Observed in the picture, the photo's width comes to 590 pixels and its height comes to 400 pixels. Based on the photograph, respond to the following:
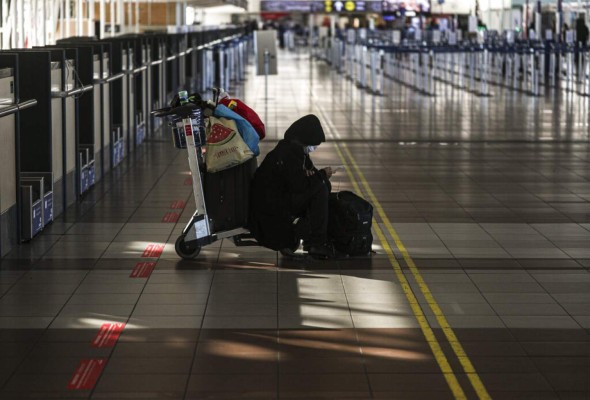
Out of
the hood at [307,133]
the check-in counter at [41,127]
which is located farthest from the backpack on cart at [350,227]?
the check-in counter at [41,127]

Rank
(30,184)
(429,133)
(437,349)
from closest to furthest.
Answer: (437,349) → (30,184) → (429,133)

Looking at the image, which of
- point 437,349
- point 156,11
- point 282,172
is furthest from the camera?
point 156,11

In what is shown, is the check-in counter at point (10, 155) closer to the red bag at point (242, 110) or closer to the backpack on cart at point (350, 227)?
the red bag at point (242, 110)

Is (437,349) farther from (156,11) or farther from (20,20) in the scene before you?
(156,11)

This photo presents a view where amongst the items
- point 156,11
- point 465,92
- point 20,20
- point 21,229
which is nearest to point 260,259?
point 21,229

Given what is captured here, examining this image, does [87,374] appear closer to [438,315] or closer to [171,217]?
[438,315]

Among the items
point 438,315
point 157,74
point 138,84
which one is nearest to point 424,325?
point 438,315

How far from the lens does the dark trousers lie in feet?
31.7

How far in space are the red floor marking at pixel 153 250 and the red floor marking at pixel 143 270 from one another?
355 mm

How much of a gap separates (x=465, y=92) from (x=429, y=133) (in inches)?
470

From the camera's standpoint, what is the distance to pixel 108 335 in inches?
286

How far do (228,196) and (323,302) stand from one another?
1.79 meters

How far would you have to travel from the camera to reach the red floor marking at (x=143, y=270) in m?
9.09

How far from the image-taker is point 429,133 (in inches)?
830
